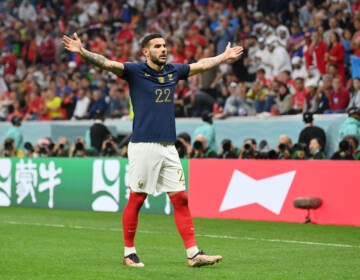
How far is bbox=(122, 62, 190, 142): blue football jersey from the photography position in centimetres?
955

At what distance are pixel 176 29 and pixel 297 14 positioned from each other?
12.9ft

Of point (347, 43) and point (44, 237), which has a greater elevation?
point (347, 43)

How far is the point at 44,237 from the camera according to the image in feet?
42.4

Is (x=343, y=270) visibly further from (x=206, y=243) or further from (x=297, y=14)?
(x=297, y=14)

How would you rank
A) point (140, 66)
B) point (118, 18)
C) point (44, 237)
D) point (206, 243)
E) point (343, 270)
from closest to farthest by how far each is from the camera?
point (343, 270) → point (140, 66) → point (206, 243) → point (44, 237) → point (118, 18)

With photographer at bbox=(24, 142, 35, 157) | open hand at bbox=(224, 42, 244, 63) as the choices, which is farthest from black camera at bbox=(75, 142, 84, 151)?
open hand at bbox=(224, 42, 244, 63)

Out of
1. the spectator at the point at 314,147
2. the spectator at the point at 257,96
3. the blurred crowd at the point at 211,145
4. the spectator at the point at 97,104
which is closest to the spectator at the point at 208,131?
the blurred crowd at the point at 211,145

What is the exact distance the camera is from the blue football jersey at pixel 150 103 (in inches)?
376

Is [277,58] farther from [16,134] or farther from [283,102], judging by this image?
[16,134]

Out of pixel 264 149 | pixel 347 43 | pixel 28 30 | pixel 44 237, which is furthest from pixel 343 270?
pixel 28 30

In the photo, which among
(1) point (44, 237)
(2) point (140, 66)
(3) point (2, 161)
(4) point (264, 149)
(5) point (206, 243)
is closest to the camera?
(2) point (140, 66)

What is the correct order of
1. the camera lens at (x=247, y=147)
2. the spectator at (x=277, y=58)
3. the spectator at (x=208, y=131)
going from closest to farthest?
1. the camera lens at (x=247, y=147)
2. the spectator at (x=208, y=131)
3. the spectator at (x=277, y=58)

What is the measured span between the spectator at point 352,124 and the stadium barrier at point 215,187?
212 cm

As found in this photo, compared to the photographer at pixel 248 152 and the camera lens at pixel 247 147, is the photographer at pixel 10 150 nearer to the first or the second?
the photographer at pixel 248 152
